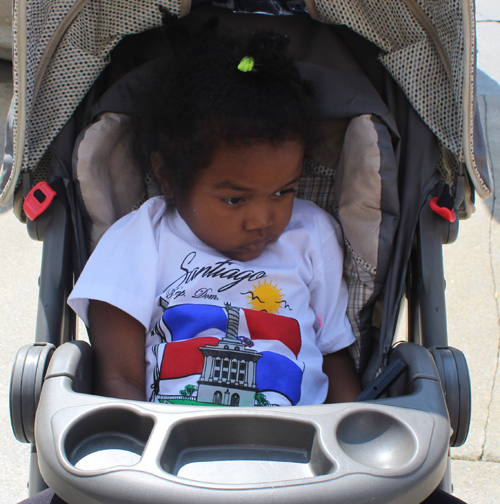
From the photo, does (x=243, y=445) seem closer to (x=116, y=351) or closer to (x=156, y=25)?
(x=116, y=351)

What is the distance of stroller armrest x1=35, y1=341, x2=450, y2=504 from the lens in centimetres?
70

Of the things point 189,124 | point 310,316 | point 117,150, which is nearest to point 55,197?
point 117,150

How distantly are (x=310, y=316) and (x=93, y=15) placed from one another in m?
0.79

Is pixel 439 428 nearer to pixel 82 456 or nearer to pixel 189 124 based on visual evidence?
pixel 82 456

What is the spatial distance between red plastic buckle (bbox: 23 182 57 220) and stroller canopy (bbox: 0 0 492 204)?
1.8 inches

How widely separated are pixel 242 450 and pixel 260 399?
0.24 meters

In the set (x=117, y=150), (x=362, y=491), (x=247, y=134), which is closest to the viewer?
(x=362, y=491)

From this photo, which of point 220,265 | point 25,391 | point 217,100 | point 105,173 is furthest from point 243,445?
point 105,173

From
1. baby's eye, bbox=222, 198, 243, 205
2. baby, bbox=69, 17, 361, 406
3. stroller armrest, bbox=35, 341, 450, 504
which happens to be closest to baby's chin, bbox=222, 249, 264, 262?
baby, bbox=69, 17, 361, 406

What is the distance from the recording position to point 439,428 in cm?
78

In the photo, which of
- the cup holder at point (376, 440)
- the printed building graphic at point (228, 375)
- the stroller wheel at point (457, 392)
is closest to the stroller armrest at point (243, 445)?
the cup holder at point (376, 440)

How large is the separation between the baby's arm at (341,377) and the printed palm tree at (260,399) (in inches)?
8.3

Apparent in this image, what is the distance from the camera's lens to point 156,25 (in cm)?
123

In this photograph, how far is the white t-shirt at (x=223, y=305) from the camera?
106 cm
